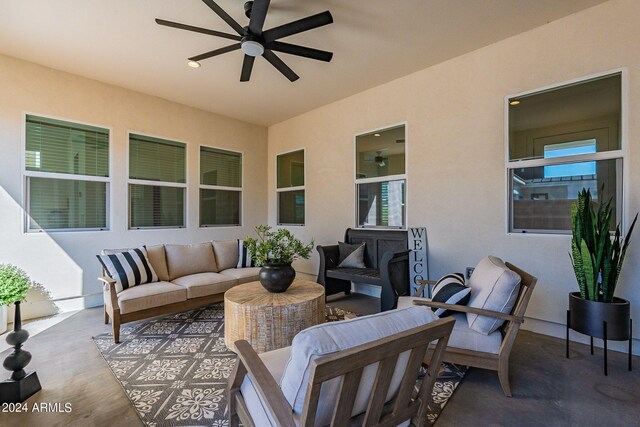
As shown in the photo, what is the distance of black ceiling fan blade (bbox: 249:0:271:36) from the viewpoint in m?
2.16

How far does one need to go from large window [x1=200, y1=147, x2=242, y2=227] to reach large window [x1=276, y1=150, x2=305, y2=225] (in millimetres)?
839

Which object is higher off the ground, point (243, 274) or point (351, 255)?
point (351, 255)

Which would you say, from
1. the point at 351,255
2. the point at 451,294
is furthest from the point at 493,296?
the point at 351,255

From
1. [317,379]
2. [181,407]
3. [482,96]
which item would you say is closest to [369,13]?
[482,96]

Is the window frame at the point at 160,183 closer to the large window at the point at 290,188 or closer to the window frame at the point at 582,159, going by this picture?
the large window at the point at 290,188

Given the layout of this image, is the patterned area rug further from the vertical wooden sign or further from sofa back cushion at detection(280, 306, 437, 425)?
the vertical wooden sign

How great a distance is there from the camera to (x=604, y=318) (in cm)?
235

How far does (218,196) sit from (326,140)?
7.74 feet

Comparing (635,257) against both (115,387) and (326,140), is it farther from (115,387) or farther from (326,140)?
(115,387)

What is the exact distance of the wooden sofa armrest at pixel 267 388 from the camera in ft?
3.35

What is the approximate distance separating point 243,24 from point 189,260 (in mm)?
2976

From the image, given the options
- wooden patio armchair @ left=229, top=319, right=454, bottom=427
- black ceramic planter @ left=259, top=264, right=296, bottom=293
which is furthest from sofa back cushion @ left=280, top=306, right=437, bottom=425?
black ceramic planter @ left=259, top=264, right=296, bottom=293

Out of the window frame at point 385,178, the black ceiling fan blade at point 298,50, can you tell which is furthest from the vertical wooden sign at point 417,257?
the black ceiling fan blade at point 298,50

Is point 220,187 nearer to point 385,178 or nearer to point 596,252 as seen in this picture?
point 385,178
